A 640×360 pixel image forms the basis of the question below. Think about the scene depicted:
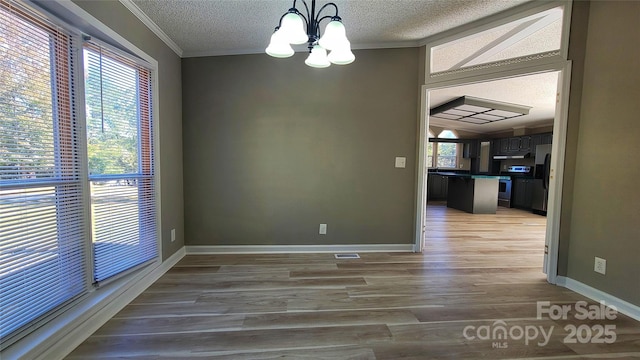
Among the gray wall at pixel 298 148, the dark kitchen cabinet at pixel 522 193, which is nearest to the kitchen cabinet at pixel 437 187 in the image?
the dark kitchen cabinet at pixel 522 193

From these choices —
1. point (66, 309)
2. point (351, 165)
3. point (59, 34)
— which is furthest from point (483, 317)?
point (59, 34)

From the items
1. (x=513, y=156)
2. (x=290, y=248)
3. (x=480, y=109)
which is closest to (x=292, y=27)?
(x=290, y=248)

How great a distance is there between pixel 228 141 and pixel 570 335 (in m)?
3.39

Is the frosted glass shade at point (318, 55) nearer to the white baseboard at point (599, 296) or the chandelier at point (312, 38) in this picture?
the chandelier at point (312, 38)

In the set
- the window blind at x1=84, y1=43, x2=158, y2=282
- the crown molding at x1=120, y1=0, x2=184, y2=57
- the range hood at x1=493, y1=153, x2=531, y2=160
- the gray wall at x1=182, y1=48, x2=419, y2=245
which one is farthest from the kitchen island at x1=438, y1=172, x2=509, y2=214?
the window blind at x1=84, y1=43, x2=158, y2=282

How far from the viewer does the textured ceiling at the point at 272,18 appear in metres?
2.14

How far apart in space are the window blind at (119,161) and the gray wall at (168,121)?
0.18 metres

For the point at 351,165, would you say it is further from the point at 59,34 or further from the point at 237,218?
the point at 59,34

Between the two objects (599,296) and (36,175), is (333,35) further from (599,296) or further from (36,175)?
(599,296)

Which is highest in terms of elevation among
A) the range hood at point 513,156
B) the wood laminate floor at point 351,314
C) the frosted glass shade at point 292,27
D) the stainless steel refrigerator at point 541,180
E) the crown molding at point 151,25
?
the crown molding at point 151,25

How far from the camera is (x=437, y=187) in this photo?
8.20 m

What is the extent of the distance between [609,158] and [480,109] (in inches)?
164

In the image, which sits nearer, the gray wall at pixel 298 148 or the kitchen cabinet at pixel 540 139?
the gray wall at pixel 298 148

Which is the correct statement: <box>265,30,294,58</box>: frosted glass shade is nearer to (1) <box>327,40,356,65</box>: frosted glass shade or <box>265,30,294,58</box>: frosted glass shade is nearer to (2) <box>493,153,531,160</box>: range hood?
(1) <box>327,40,356,65</box>: frosted glass shade
